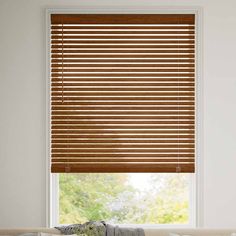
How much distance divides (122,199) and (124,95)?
34.1 inches

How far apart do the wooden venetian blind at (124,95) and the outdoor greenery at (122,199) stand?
15 centimetres

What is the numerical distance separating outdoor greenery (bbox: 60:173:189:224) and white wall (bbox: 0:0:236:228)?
0.24m

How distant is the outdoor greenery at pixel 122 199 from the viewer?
4250 mm

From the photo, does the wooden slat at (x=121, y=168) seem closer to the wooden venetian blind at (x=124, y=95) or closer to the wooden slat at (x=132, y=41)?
the wooden venetian blind at (x=124, y=95)

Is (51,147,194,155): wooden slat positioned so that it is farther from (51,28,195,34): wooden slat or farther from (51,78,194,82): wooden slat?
(51,28,195,34): wooden slat

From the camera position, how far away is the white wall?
409 centimetres

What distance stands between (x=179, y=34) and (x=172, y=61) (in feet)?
0.72

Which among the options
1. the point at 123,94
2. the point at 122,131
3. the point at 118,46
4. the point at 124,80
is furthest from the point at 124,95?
the point at 118,46

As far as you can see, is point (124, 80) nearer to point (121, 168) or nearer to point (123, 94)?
point (123, 94)
